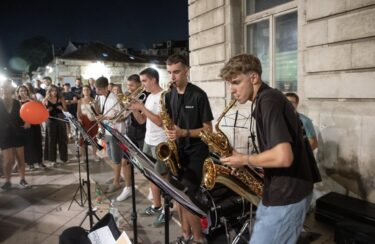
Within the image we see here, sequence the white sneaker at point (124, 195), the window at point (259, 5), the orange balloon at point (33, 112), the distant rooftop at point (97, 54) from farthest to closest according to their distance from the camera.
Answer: the distant rooftop at point (97, 54) < the window at point (259, 5) < the orange balloon at point (33, 112) < the white sneaker at point (124, 195)

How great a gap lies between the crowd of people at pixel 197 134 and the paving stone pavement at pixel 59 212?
258mm

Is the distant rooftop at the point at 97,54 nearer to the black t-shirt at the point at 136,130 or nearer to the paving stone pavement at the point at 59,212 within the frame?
the paving stone pavement at the point at 59,212

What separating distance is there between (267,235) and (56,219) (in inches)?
147

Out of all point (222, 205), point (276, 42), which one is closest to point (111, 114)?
point (222, 205)

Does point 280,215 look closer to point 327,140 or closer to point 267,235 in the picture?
point 267,235

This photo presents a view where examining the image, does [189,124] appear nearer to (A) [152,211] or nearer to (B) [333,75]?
(A) [152,211]

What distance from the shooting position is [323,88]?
4.89 metres

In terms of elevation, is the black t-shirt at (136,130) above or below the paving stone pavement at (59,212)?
above

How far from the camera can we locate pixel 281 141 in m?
1.69

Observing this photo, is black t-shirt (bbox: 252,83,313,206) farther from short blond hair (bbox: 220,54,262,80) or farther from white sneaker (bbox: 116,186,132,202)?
white sneaker (bbox: 116,186,132,202)

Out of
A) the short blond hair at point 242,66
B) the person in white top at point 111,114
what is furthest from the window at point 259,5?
the short blond hair at point 242,66

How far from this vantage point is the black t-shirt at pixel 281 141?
5.68 ft

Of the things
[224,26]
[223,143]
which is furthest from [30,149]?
[223,143]

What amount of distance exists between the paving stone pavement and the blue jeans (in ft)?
5.90
